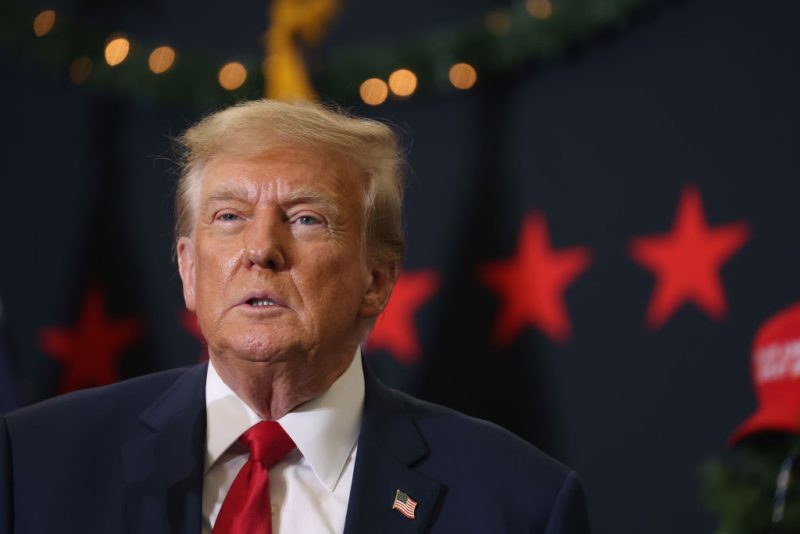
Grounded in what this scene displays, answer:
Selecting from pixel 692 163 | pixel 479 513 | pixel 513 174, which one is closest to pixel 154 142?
pixel 513 174

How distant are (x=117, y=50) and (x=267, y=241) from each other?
120 inches

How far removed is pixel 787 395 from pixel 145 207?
144 inches

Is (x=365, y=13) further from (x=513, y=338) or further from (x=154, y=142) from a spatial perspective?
(x=513, y=338)

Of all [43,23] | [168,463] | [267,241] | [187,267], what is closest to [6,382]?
[187,267]

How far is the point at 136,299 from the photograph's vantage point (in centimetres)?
462

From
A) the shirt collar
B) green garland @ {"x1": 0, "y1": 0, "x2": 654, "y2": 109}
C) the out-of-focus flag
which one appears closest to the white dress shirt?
the shirt collar

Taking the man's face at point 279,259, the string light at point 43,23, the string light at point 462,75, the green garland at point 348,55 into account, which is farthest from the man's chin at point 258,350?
the string light at point 43,23

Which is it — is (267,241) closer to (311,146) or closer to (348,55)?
(311,146)

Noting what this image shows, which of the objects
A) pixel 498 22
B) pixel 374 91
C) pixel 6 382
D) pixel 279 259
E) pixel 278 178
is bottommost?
pixel 6 382

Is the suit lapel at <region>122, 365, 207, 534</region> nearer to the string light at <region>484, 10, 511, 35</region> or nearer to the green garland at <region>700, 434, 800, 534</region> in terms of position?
the green garland at <region>700, 434, 800, 534</region>

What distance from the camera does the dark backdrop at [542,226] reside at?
3379 millimetres

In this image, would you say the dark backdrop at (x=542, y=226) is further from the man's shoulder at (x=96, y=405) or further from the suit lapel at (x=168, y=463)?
the suit lapel at (x=168, y=463)

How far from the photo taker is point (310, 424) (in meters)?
1.82

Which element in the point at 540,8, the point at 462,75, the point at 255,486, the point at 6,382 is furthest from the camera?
the point at 462,75
